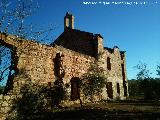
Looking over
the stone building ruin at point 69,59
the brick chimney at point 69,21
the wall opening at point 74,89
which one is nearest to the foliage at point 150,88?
the stone building ruin at point 69,59

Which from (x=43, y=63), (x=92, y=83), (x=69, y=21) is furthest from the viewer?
(x=69, y=21)

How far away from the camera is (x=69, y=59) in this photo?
899 inches

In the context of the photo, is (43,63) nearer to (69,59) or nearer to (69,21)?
(69,59)

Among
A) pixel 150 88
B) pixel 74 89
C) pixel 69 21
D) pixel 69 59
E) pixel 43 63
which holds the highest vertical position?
pixel 69 21

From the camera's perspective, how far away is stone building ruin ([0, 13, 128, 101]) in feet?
53.4

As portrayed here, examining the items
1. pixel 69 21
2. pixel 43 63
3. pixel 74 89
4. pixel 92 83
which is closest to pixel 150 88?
pixel 69 21

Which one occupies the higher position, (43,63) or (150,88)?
(43,63)

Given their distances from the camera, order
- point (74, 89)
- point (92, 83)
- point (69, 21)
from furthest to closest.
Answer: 1. point (69, 21)
2. point (74, 89)
3. point (92, 83)

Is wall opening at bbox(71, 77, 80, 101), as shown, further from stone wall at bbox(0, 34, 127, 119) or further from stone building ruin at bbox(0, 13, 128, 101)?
stone wall at bbox(0, 34, 127, 119)

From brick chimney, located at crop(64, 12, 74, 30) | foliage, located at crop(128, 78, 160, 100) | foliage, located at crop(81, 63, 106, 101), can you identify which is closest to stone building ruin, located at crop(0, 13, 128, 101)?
brick chimney, located at crop(64, 12, 74, 30)

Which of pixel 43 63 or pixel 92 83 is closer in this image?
pixel 43 63

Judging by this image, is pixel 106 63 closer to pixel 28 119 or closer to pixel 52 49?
pixel 52 49

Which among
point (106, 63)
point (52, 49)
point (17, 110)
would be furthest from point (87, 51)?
point (17, 110)

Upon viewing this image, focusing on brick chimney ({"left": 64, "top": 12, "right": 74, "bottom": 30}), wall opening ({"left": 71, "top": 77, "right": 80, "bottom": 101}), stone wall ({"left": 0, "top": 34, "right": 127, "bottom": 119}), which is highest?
brick chimney ({"left": 64, "top": 12, "right": 74, "bottom": 30})
